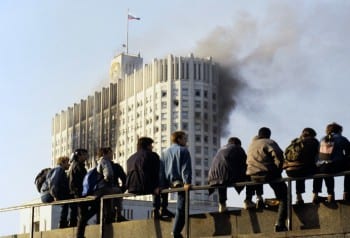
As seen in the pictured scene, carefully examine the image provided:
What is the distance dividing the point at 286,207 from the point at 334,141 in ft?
4.19

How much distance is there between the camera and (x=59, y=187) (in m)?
18.2

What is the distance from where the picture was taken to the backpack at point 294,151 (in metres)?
13.6

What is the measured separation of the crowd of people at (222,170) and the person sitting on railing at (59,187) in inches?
11.1

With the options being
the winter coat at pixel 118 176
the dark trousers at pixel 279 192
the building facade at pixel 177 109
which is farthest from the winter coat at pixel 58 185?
the building facade at pixel 177 109

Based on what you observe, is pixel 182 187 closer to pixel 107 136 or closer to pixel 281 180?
pixel 281 180

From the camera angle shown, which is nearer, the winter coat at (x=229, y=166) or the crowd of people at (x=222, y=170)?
the crowd of people at (x=222, y=170)

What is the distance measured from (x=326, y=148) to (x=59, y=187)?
661 cm

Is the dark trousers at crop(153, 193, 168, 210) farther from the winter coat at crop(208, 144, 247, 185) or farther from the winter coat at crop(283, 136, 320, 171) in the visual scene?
the winter coat at crop(283, 136, 320, 171)

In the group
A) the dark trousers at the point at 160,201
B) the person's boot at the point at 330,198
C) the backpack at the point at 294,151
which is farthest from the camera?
the dark trousers at the point at 160,201

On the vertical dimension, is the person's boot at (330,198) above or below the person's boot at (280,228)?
above

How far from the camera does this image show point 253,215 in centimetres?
1416

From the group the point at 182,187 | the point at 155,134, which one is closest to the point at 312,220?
the point at 182,187

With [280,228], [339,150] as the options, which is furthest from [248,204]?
[339,150]

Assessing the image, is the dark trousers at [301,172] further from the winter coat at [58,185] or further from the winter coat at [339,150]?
the winter coat at [58,185]
